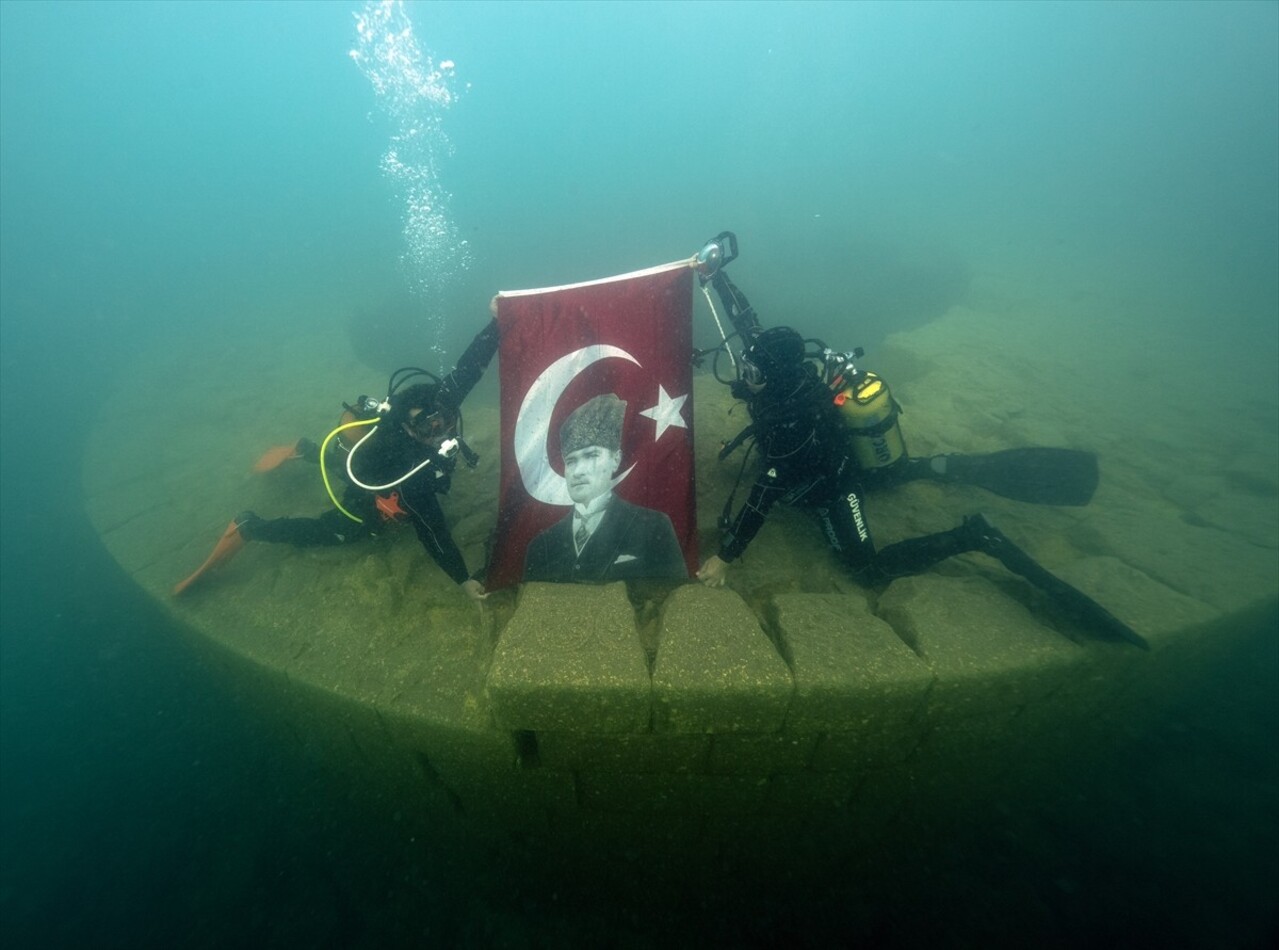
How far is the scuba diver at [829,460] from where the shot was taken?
3826mm

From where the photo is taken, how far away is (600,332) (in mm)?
3926

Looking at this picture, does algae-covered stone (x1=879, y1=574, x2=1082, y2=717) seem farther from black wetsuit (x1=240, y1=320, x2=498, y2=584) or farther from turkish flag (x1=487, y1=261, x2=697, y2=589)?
black wetsuit (x1=240, y1=320, x2=498, y2=584)

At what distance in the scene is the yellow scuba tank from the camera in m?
4.48

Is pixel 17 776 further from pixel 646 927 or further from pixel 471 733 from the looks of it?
pixel 646 927

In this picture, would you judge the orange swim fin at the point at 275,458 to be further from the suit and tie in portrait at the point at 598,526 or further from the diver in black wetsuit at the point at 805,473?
the diver in black wetsuit at the point at 805,473

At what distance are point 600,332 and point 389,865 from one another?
4.99m

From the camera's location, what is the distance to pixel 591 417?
3.96 m

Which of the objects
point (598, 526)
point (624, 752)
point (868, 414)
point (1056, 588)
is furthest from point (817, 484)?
point (624, 752)

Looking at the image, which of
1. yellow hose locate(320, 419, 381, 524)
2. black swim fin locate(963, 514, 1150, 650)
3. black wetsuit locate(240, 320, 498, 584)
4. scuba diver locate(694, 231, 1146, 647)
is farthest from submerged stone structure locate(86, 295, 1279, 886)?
yellow hose locate(320, 419, 381, 524)

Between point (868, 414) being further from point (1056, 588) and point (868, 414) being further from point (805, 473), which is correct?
point (1056, 588)

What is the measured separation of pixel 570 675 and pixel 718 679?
807 millimetres

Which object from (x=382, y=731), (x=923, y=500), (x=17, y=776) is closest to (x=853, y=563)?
(x=923, y=500)

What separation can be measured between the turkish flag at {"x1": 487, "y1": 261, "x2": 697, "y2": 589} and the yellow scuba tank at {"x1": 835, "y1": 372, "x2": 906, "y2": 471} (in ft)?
5.35

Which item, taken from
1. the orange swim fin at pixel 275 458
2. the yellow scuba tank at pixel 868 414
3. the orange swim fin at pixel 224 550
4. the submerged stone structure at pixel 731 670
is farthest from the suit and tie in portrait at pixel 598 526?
the orange swim fin at pixel 275 458
